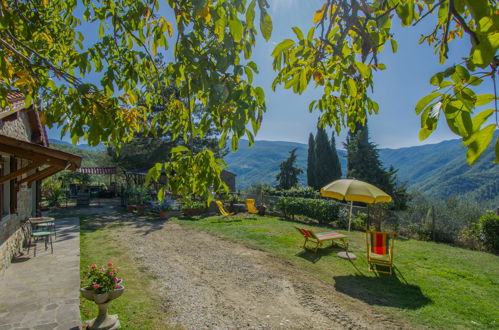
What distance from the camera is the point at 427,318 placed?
4281 mm

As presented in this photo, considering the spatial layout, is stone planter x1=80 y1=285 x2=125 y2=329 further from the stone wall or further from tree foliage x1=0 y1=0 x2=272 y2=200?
the stone wall

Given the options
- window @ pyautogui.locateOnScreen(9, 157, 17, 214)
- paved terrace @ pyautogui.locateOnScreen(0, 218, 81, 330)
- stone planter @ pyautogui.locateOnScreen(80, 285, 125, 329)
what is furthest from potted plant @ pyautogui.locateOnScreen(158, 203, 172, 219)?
stone planter @ pyautogui.locateOnScreen(80, 285, 125, 329)

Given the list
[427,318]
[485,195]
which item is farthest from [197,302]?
[485,195]

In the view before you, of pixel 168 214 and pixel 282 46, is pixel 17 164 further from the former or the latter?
pixel 168 214

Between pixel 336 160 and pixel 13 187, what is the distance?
28.6m

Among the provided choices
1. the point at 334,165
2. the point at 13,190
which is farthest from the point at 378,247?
the point at 334,165

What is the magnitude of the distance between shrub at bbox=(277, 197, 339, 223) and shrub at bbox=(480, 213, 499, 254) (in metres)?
5.02

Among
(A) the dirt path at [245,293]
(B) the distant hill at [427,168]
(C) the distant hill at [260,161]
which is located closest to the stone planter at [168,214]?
(A) the dirt path at [245,293]

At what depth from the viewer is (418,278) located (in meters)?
6.04

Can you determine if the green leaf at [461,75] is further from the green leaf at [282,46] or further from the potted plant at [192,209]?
the potted plant at [192,209]

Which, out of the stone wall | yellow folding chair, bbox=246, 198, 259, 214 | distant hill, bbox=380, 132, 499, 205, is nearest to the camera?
the stone wall

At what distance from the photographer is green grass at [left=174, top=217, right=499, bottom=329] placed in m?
4.45

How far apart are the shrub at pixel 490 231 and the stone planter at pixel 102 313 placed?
33.5 feet

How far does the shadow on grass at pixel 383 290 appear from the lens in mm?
4852
